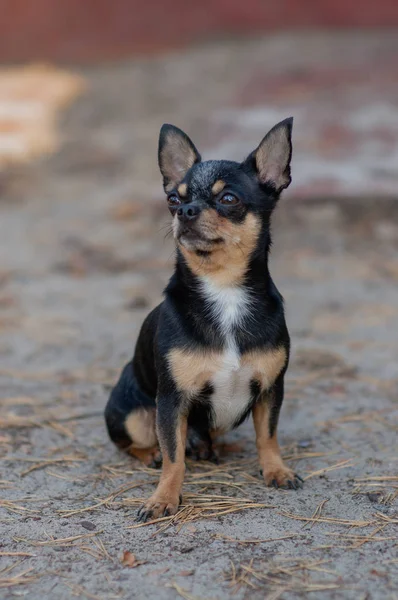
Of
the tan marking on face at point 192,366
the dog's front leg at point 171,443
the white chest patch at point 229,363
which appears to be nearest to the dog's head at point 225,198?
the white chest patch at point 229,363

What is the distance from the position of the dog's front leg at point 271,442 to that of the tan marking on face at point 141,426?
0.52 metres

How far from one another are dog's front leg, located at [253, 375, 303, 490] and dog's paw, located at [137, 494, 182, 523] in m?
0.48

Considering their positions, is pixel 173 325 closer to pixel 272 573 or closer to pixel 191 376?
pixel 191 376

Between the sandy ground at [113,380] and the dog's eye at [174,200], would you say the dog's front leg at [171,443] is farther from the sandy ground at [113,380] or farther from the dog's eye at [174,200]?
the dog's eye at [174,200]

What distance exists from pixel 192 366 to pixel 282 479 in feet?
2.21

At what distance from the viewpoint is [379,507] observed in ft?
10.7

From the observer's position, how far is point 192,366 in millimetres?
3287

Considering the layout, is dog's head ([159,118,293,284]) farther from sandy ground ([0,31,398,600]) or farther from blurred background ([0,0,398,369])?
blurred background ([0,0,398,369])

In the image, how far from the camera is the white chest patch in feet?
10.9

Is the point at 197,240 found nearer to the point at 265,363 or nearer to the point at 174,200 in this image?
the point at 174,200

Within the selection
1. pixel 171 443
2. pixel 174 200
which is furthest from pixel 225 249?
pixel 171 443

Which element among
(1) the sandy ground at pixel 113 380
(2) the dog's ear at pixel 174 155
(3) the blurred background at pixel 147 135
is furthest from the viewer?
(3) the blurred background at pixel 147 135

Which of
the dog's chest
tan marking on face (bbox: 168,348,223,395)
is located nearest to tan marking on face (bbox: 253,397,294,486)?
the dog's chest

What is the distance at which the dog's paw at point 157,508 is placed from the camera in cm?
317
